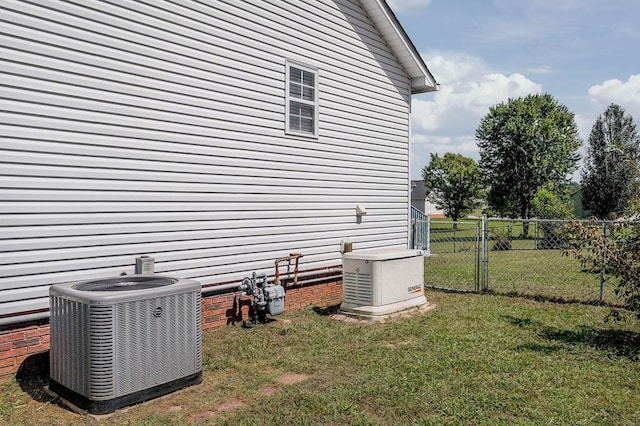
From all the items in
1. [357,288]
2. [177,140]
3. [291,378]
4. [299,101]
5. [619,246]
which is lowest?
[291,378]

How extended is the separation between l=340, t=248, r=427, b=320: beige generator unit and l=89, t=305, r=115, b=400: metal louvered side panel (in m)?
3.88

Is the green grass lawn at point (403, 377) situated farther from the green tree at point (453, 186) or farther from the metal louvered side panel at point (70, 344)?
the green tree at point (453, 186)

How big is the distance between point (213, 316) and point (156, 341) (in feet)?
7.39

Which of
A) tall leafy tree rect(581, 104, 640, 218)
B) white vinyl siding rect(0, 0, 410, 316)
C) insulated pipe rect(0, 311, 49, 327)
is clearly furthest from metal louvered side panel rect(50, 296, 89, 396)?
tall leafy tree rect(581, 104, 640, 218)

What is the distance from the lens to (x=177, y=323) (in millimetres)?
4172

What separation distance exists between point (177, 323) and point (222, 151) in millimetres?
2829

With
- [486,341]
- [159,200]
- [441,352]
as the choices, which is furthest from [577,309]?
[159,200]

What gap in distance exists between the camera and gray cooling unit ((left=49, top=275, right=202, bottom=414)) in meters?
3.71

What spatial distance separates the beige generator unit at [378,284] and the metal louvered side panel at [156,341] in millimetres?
3075

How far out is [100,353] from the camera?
3697mm

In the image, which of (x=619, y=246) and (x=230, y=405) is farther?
(x=619, y=246)

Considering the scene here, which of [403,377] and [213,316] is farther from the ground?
[213,316]

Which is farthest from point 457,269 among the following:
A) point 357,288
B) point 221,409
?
point 221,409

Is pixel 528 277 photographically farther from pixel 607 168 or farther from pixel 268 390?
pixel 607 168
